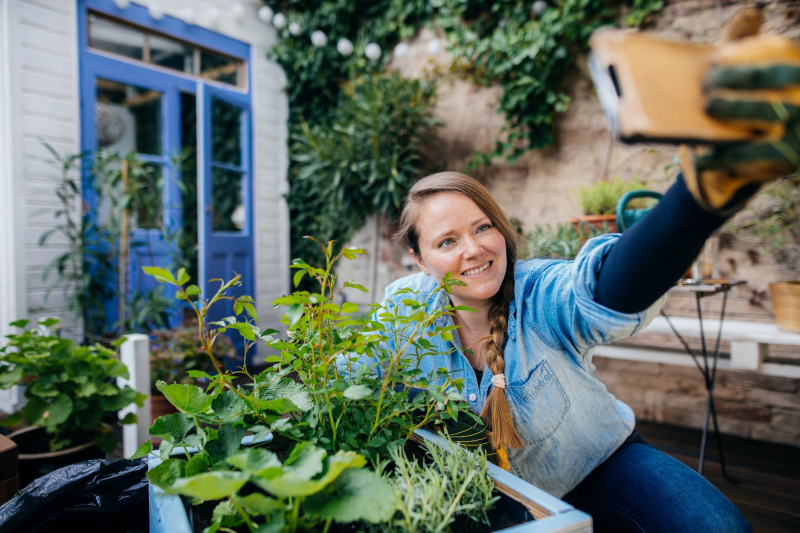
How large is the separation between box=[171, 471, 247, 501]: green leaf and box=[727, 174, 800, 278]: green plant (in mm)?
3092

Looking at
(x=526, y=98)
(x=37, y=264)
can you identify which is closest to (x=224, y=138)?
(x=37, y=264)

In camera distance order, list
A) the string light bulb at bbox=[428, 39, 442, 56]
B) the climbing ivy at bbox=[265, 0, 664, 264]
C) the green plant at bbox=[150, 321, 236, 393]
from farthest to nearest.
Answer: the string light bulb at bbox=[428, 39, 442, 56] < the climbing ivy at bbox=[265, 0, 664, 264] < the green plant at bbox=[150, 321, 236, 393]

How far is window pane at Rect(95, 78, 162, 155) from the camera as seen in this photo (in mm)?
3831

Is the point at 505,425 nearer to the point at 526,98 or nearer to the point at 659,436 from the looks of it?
the point at 659,436

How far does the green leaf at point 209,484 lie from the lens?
47cm

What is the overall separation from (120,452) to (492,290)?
234 cm

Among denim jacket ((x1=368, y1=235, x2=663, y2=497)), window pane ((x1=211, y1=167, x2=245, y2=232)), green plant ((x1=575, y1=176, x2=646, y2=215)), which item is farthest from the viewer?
window pane ((x1=211, y1=167, x2=245, y2=232))

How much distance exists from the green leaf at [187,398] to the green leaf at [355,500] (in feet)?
0.94

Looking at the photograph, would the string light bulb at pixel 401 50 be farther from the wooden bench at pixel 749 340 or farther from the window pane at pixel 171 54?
the wooden bench at pixel 749 340

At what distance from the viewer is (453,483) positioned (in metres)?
0.67

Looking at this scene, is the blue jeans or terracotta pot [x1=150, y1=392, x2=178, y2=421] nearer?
the blue jeans

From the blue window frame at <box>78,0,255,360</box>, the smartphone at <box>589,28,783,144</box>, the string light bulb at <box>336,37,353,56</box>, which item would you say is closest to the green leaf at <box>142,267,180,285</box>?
the smartphone at <box>589,28,783,144</box>

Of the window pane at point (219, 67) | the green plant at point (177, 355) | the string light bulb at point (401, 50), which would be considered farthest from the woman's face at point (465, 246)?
the window pane at point (219, 67)

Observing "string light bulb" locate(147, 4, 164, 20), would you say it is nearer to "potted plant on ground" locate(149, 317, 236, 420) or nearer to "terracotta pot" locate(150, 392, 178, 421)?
"potted plant on ground" locate(149, 317, 236, 420)
